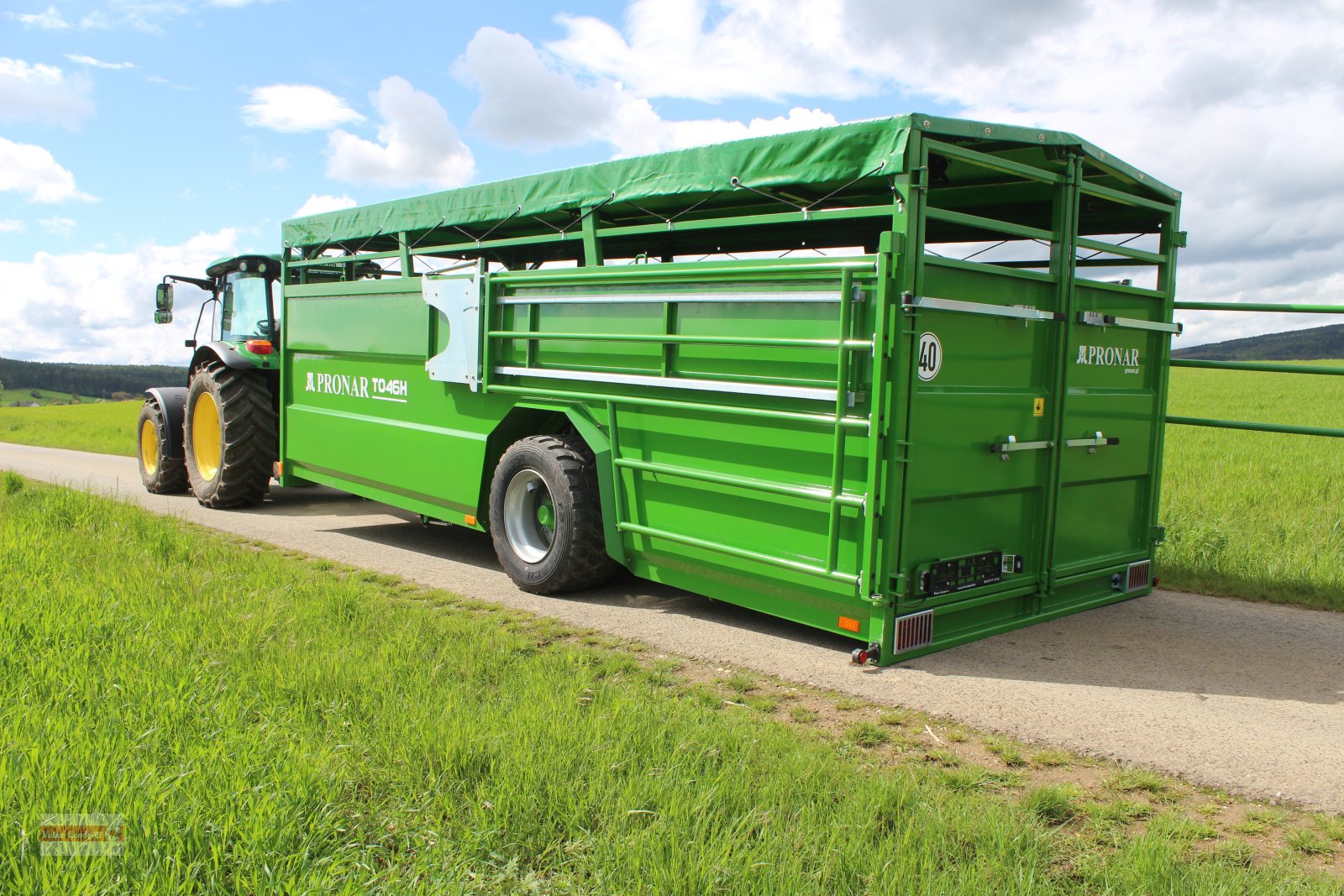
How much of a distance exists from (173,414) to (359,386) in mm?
3822

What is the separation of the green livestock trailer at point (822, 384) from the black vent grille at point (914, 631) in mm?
17

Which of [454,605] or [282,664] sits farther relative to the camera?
[454,605]

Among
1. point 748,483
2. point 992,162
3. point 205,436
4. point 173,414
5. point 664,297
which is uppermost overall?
point 992,162

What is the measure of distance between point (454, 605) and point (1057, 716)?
356 cm

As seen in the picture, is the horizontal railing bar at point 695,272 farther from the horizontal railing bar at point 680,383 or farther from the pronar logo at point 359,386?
the pronar logo at point 359,386

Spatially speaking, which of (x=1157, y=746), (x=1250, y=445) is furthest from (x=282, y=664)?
(x=1250, y=445)

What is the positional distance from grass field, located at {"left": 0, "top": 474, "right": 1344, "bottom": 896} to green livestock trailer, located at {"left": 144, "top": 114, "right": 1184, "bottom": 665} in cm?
110

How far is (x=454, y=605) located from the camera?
630 cm

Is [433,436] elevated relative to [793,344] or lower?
lower

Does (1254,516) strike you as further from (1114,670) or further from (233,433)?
(233,433)

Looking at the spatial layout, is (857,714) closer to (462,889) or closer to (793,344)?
(793,344)

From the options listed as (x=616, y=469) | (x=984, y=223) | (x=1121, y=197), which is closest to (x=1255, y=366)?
(x=1121, y=197)

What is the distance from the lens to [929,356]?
5.03 m

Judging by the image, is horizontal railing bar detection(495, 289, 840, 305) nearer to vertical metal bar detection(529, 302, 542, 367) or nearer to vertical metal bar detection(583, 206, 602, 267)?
vertical metal bar detection(529, 302, 542, 367)
